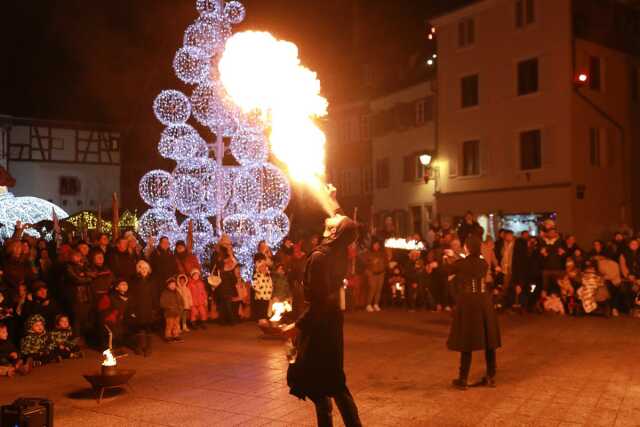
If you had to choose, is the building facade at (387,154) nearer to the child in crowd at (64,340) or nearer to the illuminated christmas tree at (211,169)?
the illuminated christmas tree at (211,169)

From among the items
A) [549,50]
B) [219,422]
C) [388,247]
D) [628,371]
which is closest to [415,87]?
[549,50]

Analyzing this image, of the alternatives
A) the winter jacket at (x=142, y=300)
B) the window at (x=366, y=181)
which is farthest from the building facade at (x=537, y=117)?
the winter jacket at (x=142, y=300)

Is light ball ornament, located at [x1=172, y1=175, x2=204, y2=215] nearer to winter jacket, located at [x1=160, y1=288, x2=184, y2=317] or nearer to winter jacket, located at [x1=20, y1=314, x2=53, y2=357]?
winter jacket, located at [x1=160, y1=288, x2=184, y2=317]

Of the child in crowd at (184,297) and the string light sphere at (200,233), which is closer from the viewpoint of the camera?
the child in crowd at (184,297)

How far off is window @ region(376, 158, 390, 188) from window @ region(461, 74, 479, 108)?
23.1 ft

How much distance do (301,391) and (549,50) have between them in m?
22.7

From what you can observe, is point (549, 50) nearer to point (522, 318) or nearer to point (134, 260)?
point (522, 318)

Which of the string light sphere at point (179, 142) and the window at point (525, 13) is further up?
the window at point (525, 13)

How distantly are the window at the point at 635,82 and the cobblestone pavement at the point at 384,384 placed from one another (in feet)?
57.1

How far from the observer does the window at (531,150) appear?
25.3 metres

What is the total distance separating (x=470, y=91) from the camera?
Result: 2812 centimetres

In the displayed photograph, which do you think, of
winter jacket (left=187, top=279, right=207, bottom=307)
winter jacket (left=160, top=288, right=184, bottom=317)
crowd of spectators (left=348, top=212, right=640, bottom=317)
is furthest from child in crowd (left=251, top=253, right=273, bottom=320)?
crowd of spectators (left=348, top=212, right=640, bottom=317)

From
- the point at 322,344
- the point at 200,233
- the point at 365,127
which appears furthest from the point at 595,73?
the point at 322,344

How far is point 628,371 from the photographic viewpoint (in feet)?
29.2
